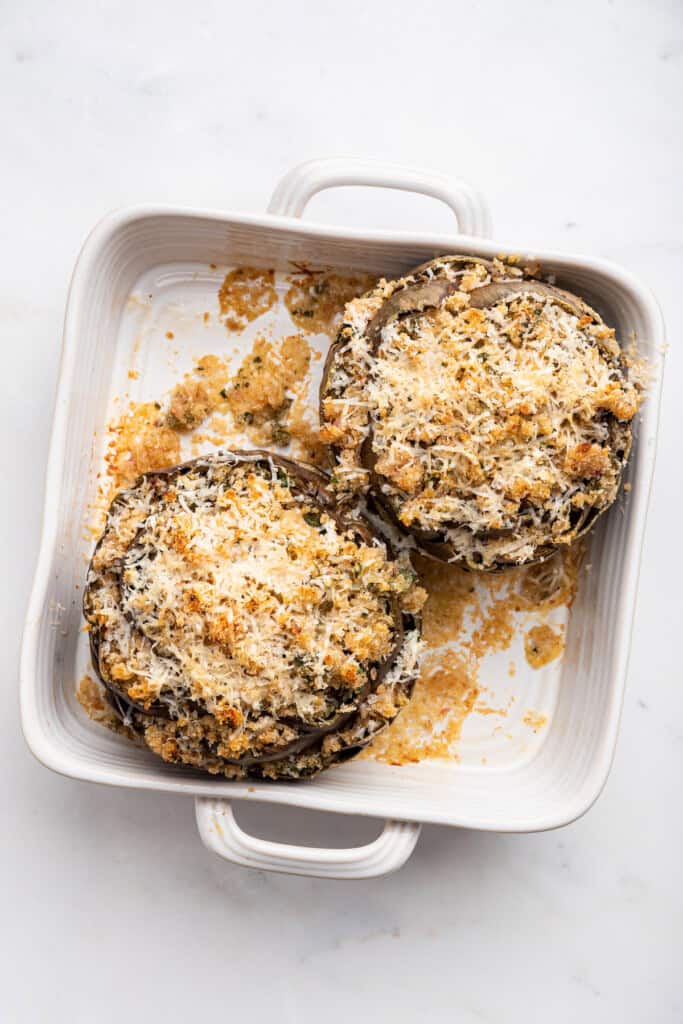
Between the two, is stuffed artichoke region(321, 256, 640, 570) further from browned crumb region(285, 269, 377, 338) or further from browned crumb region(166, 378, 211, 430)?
browned crumb region(166, 378, 211, 430)

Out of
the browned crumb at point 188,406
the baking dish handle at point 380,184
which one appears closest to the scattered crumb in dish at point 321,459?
the browned crumb at point 188,406

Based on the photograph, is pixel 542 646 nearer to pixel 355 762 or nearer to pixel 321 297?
pixel 355 762

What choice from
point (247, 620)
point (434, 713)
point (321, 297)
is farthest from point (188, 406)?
point (434, 713)

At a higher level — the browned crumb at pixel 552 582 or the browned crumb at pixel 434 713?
the browned crumb at pixel 552 582

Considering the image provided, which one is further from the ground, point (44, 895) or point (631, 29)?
point (631, 29)

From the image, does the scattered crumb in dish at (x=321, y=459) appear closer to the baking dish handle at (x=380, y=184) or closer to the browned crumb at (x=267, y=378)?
the browned crumb at (x=267, y=378)

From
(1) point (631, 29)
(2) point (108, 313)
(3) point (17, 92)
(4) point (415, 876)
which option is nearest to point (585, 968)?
Answer: (4) point (415, 876)

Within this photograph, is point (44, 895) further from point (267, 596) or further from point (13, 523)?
point (267, 596)
